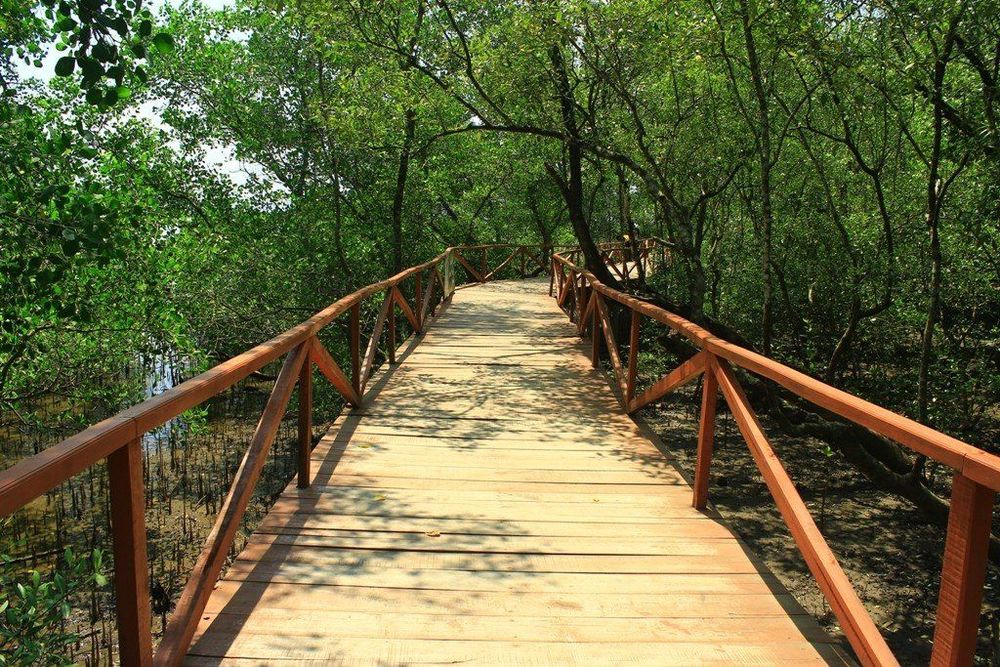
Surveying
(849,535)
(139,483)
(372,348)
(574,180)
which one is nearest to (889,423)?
(139,483)

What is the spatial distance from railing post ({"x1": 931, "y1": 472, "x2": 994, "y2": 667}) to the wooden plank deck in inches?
30.8

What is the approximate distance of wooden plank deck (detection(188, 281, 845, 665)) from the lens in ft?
8.59

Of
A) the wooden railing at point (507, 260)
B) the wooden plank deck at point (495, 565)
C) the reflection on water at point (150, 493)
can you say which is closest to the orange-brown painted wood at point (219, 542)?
the wooden plank deck at point (495, 565)

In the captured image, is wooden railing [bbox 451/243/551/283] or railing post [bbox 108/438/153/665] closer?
railing post [bbox 108/438/153/665]

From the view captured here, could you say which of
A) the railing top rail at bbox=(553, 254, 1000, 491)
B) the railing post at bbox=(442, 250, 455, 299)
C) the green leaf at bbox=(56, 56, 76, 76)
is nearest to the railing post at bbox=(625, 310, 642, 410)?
the railing top rail at bbox=(553, 254, 1000, 491)

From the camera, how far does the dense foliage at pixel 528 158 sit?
17.6 feet

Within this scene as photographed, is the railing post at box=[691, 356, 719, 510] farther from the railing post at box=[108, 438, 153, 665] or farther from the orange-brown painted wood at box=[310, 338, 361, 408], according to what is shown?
the railing post at box=[108, 438, 153, 665]

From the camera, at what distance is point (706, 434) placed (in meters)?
3.99

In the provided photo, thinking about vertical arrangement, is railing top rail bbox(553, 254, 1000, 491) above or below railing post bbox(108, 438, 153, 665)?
above

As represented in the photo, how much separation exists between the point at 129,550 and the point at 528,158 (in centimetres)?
1826

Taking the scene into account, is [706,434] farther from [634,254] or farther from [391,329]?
[634,254]

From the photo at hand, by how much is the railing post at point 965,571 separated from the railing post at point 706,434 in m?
2.04

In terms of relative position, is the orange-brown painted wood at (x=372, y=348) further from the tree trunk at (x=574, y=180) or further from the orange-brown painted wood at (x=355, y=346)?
the tree trunk at (x=574, y=180)

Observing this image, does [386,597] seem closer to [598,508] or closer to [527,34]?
[598,508]
